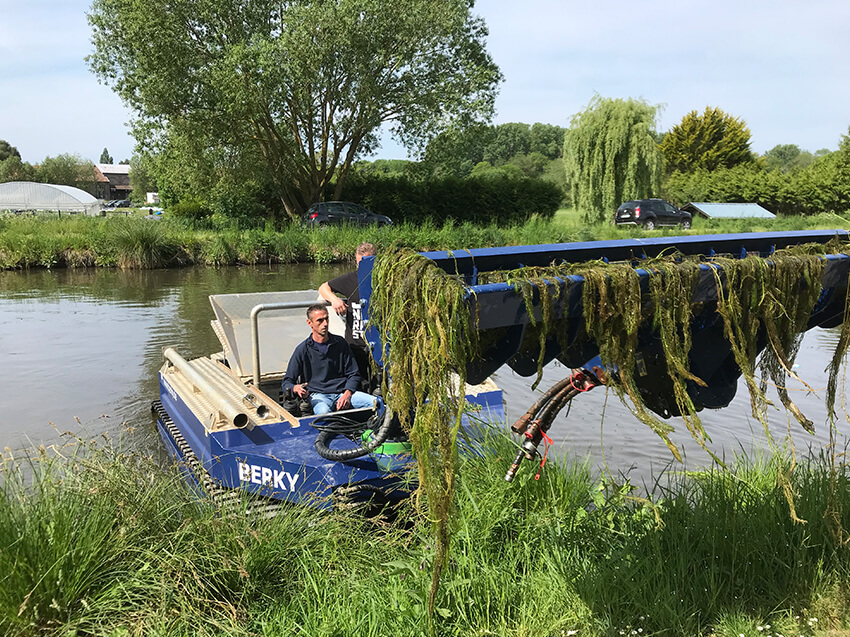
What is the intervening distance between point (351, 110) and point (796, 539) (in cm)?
2941

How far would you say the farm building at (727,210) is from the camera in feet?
135

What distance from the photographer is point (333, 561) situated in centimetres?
392

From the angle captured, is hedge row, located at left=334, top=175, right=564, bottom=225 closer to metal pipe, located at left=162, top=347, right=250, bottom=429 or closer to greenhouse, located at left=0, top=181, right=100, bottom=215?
metal pipe, located at left=162, top=347, right=250, bottom=429

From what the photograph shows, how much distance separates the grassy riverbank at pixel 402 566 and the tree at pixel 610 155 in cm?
3091

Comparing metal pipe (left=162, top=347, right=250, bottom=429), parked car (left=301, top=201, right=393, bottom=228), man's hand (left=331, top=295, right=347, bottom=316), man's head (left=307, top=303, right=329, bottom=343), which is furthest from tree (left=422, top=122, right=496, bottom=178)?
man's head (left=307, top=303, right=329, bottom=343)

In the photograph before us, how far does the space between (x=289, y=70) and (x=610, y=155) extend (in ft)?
50.1

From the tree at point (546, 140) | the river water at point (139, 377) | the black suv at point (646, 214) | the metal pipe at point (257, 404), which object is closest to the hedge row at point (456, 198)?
the black suv at point (646, 214)

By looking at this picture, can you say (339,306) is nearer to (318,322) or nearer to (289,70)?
(318,322)

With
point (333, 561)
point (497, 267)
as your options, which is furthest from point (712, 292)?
point (333, 561)

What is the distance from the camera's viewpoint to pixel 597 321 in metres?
3.00

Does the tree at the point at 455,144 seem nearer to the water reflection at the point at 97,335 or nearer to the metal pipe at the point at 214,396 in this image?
the water reflection at the point at 97,335

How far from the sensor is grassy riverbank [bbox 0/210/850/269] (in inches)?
914

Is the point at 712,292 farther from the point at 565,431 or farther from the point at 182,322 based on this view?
the point at 182,322

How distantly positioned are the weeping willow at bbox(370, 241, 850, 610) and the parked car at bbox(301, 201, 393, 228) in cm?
2589
